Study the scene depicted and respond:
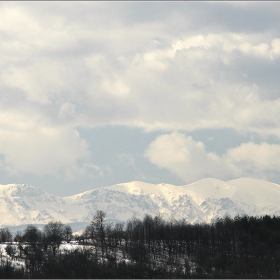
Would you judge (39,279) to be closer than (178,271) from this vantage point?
Yes

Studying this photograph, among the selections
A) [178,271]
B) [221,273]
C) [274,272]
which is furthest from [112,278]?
[274,272]

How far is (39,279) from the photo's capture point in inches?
7224

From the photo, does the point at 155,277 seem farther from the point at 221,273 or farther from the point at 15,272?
the point at 15,272

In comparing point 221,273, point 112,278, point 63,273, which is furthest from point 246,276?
point 63,273

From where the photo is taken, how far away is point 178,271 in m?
200

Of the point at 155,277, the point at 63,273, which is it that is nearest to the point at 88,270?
the point at 63,273

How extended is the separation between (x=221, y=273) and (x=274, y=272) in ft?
56.0

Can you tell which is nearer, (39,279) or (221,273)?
(39,279)

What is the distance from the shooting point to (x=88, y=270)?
194250mm

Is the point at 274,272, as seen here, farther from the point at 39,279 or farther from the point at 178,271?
the point at 39,279

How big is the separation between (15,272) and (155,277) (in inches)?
1750

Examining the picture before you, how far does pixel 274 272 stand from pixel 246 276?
10.5 m

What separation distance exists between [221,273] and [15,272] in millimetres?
66436

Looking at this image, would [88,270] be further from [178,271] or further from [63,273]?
[178,271]
